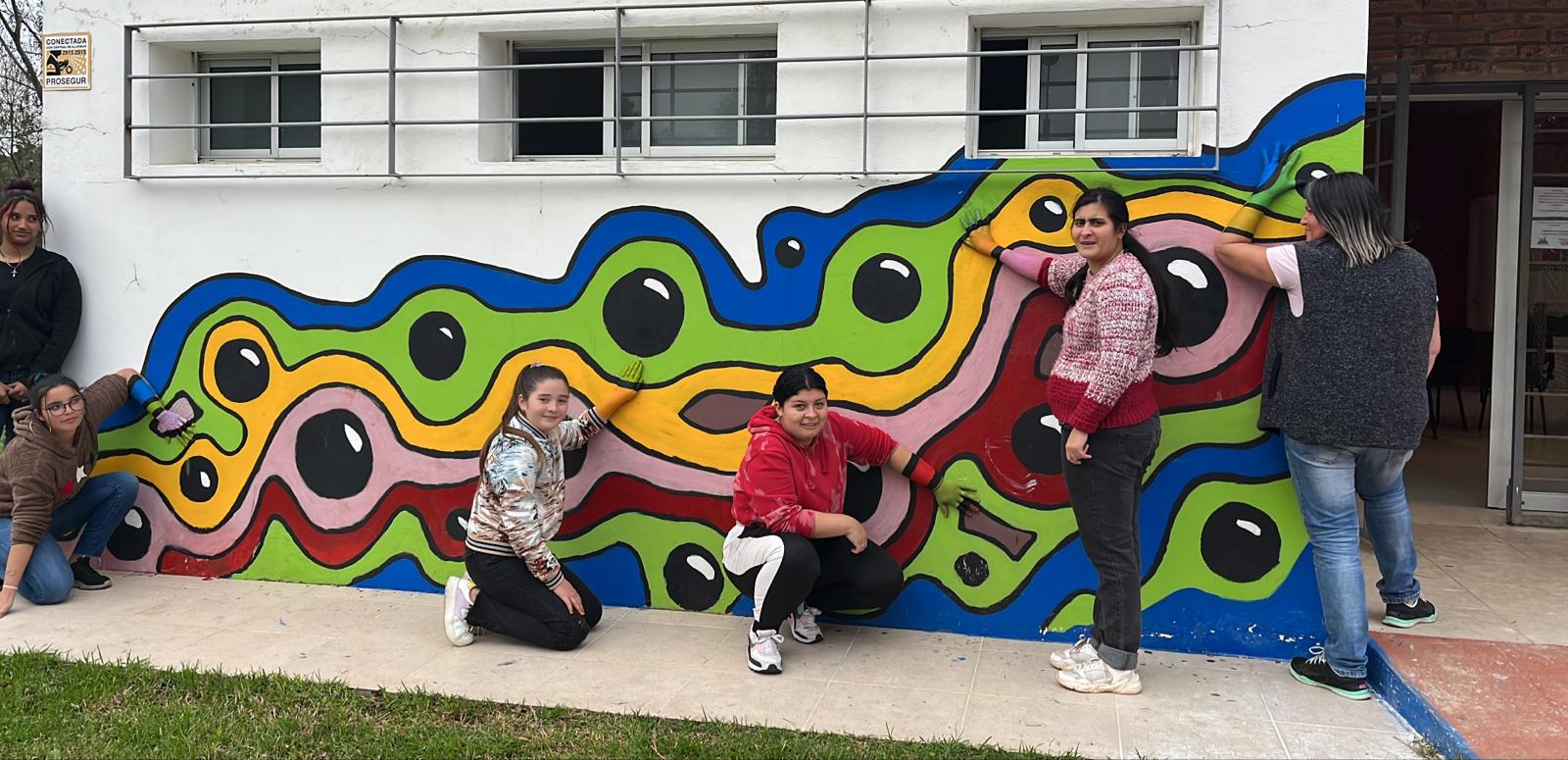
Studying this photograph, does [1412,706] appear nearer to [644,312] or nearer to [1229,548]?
[1229,548]

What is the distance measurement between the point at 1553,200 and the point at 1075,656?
4.49 meters

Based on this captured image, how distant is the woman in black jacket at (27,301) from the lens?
5496 mm

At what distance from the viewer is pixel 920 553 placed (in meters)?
4.95

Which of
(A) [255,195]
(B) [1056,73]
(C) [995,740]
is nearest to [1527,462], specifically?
(B) [1056,73]

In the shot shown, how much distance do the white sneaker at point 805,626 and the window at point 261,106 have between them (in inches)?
129


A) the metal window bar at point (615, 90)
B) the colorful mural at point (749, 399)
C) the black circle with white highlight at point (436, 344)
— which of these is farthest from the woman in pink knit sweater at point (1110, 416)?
the black circle with white highlight at point (436, 344)

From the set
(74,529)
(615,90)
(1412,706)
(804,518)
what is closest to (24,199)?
(74,529)

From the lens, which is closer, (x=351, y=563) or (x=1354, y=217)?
(x=1354, y=217)

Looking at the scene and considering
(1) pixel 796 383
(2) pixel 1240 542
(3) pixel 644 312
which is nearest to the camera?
(1) pixel 796 383

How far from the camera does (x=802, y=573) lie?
14.7ft

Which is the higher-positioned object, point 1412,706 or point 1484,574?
point 1484,574

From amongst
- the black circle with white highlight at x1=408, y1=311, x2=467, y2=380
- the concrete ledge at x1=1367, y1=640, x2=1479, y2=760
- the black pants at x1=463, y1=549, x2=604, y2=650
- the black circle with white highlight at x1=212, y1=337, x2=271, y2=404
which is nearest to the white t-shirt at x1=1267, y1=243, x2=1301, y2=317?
the concrete ledge at x1=1367, y1=640, x2=1479, y2=760

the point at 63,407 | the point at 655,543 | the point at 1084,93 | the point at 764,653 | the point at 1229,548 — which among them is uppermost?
the point at 1084,93

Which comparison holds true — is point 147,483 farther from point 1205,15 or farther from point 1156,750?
point 1205,15
